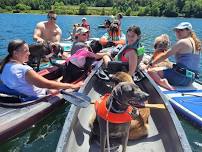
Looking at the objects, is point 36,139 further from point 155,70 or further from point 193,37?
point 193,37

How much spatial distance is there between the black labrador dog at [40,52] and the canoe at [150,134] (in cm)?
295

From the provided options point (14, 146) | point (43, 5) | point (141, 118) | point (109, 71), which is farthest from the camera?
point (43, 5)

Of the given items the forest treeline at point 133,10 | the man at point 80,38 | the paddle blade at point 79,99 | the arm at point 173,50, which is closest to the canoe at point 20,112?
the paddle blade at point 79,99

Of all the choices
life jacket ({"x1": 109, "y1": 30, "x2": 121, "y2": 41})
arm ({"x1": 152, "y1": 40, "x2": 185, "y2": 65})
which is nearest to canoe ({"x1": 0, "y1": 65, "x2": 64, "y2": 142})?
arm ({"x1": 152, "y1": 40, "x2": 185, "y2": 65})

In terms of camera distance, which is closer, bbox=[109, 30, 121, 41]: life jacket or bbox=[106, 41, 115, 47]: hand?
bbox=[106, 41, 115, 47]: hand

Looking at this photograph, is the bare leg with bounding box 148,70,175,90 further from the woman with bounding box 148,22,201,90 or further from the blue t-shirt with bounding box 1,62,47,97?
the blue t-shirt with bounding box 1,62,47,97

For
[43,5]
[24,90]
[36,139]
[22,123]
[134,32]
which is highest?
[134,32]

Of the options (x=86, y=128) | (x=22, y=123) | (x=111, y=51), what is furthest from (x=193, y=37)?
(x=22, y=123)

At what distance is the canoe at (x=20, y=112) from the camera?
5.56 m

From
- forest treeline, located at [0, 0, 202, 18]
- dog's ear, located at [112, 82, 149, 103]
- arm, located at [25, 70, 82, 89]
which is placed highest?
dog's ear, located at [112, 82, 149, 103]

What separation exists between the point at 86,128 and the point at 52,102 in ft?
4.03

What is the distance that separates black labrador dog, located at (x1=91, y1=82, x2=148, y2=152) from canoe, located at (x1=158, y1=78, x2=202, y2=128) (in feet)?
7.78

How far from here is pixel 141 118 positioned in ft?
17.7

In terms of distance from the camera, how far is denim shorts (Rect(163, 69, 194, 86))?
8.07m
